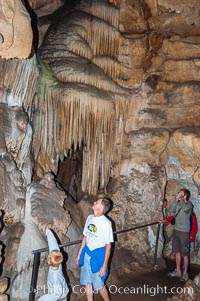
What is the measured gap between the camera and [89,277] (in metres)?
3.60

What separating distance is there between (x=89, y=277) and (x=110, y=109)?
3.32m

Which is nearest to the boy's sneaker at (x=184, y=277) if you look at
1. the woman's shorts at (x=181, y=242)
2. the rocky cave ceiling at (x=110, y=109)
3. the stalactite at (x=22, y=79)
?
the woman's shorts at (x=181, y=242)

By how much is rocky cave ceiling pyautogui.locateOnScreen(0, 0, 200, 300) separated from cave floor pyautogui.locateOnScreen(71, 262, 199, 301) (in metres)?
0.56

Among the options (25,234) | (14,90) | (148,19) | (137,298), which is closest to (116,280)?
(137,298)

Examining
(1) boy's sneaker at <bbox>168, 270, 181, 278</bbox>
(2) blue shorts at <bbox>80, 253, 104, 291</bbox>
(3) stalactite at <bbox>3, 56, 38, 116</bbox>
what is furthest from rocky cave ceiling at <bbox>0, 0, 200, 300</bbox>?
(2) blue shorts at <bbox>80, 253, 104, 291</bbox>

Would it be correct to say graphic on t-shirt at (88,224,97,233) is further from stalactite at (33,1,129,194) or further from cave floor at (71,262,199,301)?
stalactite at (33,1,129,194)

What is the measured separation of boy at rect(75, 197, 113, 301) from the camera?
3.45 metres

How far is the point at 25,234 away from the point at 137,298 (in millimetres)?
1749

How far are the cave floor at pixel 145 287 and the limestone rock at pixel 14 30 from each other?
3.33 meters

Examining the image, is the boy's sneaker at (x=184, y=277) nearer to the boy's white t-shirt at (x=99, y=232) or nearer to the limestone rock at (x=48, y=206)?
the limestone rock at (x=48, y=206)

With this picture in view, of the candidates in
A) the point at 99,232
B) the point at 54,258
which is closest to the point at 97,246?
the point at 99,232

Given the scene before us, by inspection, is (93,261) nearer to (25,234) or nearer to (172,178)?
(25,234)

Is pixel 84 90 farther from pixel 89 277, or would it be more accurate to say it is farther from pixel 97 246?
pixel 89 277

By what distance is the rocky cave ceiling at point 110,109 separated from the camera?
16.9 feet
